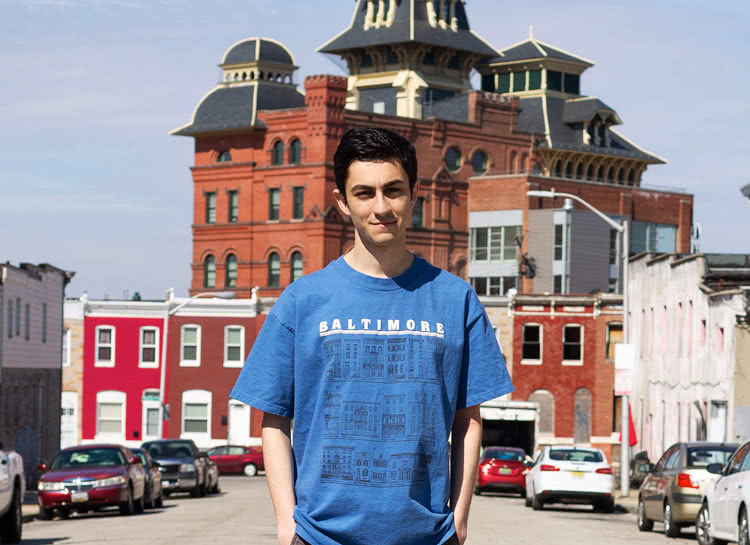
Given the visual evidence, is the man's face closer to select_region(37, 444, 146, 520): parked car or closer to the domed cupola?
select_region(37, 444, 146, 520): parked car

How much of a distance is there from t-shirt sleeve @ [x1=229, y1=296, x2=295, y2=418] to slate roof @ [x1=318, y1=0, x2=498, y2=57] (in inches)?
4028

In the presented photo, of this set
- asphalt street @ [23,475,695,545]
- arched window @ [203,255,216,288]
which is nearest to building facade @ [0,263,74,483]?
asphalt street @ [23,475,695,545]

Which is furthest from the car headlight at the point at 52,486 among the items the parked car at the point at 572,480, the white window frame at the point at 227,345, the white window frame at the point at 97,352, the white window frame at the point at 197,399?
the white window frame at the point at 197,399

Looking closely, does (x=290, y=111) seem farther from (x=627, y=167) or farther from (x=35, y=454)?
(x=35, y=454)

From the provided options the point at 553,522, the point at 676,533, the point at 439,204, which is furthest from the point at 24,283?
the point at 439,204

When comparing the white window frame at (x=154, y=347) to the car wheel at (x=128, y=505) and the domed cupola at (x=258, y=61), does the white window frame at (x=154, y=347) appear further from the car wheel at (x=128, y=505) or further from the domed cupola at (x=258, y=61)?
the car wheel at (x=128, y=505)

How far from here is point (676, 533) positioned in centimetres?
2552

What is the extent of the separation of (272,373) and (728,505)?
15690mm

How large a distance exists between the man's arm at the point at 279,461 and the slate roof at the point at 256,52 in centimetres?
10132

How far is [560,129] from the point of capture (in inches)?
4446

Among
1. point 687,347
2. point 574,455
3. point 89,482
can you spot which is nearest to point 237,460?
point 687,347

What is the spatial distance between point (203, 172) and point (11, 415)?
185ft

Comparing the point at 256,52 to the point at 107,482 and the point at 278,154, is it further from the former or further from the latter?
the point at 107,482

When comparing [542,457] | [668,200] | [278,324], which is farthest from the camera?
[668,200]
